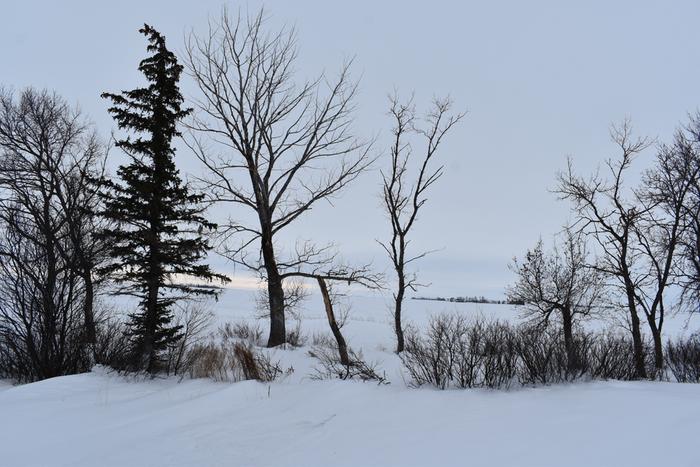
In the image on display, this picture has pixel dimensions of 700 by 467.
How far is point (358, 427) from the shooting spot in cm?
529

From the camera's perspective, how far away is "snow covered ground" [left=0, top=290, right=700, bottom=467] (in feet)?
13.0

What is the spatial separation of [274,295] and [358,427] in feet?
35.9

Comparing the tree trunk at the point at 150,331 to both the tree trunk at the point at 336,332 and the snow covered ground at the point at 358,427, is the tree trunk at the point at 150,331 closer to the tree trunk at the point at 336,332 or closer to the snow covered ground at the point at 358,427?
the snow covered ground at the point at 358,427

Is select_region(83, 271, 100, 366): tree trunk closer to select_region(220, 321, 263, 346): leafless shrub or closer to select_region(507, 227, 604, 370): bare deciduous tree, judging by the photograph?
select_region(220, 321, 263, 346): leafless shrub

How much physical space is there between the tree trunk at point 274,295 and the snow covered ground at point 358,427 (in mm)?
7804

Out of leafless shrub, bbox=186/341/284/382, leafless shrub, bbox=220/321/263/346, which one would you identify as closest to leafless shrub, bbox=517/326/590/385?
leafless shrub, bbox=186/341/284/382

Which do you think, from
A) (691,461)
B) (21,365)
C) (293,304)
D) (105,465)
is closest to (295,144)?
(293,304)

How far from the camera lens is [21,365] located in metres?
11.2

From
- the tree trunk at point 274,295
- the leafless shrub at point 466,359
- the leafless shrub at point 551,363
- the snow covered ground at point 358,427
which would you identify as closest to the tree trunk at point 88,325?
the snow covered ground at point 358,427

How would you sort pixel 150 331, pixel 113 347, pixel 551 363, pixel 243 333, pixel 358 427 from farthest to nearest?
pixel 243 333 → pixel 113 347 → pixel 150 331 → pixel 551 363 → pixel 358 427

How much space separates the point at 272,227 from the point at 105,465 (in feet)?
41.2

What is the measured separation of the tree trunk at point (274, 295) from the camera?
613 inches

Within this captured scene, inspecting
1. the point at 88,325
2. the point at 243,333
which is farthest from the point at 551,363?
the point at 243,333

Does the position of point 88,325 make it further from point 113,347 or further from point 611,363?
point 611,363
